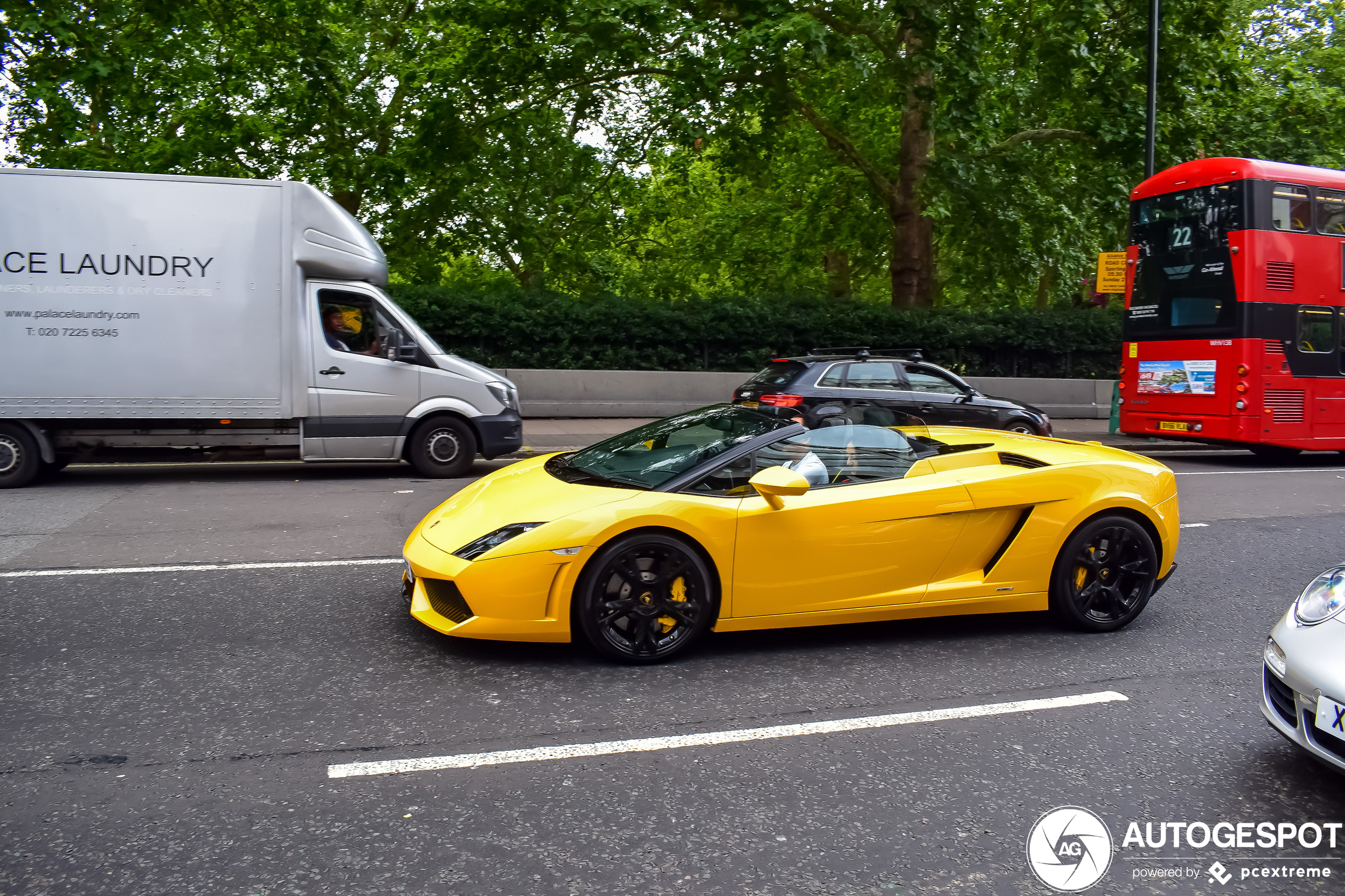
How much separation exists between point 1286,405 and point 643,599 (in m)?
12.6

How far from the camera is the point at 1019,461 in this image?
17.7 ft

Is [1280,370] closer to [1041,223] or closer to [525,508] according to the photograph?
[1041,223]

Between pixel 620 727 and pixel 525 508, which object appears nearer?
pixel 620 727

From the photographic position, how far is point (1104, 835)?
3180mm

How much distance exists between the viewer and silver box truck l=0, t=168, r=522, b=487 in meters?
9.47

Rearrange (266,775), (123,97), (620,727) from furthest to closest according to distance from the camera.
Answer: (123,97)
(620,727)
(266,775)

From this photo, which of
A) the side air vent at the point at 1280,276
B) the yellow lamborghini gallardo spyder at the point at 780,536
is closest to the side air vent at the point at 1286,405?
the side air vent at the point at 1280,276

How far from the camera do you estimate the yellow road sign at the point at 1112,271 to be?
55.2 ft

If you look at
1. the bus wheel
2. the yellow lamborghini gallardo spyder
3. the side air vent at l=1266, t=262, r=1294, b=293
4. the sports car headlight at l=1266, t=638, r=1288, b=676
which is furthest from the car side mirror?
the bus wheel

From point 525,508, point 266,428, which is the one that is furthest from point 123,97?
point 525,508

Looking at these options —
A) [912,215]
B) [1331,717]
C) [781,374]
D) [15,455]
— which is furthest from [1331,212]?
[15,455]

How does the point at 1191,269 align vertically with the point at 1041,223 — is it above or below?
below

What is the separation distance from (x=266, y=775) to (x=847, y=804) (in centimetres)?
193

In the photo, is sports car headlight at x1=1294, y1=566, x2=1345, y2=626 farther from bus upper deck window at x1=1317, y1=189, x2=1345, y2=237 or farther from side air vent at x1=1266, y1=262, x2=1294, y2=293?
bus upper deck window at x1=1317, y1=189, x2=1345, y2=237
